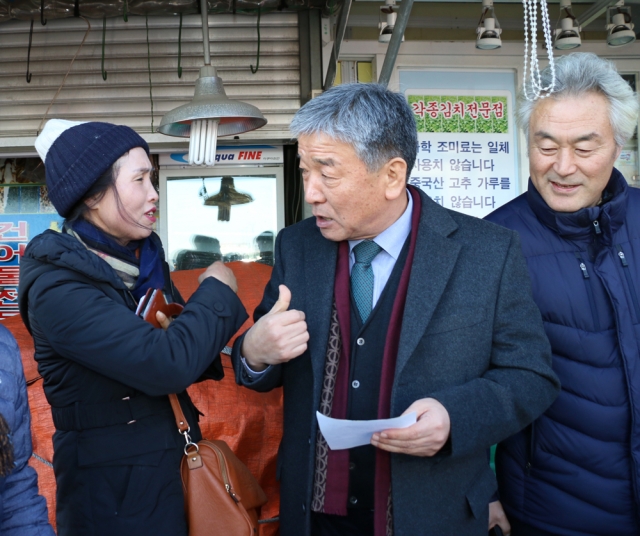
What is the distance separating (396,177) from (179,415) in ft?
2.87

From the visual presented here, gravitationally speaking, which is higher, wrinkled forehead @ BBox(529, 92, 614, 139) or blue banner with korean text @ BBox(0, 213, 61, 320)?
wrinkled forehead @ BBox(529, 92, 614, 139)

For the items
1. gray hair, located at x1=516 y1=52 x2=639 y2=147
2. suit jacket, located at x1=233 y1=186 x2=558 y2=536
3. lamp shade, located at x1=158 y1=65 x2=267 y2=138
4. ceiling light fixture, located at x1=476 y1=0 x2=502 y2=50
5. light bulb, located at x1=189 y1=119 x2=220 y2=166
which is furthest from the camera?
ceiling light fixture, located at x1=476 y1=0 x2=502 y2=50

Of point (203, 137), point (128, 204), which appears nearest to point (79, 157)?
point (128, 204)

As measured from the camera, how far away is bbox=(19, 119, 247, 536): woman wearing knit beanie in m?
1.63

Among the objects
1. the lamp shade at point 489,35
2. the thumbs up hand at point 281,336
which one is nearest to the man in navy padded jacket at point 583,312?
the thumbs up hand at point 281,336

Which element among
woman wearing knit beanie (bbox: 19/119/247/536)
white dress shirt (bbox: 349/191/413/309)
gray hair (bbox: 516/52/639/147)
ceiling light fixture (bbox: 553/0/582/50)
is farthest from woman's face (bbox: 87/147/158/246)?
ceiling light fixture (bbox: 553/0/582/50)

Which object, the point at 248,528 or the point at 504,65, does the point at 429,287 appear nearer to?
the point at 248,528

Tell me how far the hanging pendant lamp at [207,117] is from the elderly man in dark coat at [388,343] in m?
1.33

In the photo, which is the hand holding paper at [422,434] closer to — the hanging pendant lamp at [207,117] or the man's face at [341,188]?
the man's face at [341,188]

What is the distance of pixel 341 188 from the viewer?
171 centimetres

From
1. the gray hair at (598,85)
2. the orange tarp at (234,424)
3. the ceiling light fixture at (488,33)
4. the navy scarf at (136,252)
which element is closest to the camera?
the navy scarf at (136,252)

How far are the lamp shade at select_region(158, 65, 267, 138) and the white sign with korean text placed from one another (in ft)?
5.94

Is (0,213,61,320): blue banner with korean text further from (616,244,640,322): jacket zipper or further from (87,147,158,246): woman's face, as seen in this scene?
(616,244,640,322): jacket zipper

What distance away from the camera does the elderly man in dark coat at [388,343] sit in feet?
5.31
